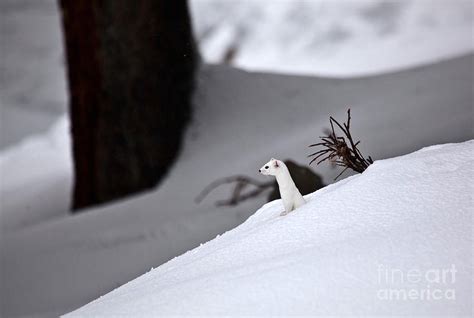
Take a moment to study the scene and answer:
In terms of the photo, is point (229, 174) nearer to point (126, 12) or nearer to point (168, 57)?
point (168, 57)

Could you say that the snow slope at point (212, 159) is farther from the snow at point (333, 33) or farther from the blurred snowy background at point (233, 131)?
the snow at point (333, 33)

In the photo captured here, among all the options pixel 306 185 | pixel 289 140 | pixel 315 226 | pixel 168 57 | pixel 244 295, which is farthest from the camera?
pixel 168 57

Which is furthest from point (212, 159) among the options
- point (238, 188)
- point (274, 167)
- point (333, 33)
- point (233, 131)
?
point (333, 33)

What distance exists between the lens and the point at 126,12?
2865 millimetres

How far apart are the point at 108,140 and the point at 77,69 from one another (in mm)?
399

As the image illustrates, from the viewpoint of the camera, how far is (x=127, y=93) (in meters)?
2.88

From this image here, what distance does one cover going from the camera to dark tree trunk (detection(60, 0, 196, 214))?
9.25 feet

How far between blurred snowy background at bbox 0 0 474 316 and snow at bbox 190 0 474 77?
0.02 m

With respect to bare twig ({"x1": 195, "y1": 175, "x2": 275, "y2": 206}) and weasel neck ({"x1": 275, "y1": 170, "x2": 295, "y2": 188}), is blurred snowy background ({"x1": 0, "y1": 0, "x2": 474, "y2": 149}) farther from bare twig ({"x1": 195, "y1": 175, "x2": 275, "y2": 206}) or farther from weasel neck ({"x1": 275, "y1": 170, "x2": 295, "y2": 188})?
weasel neck ({"x1": 275, "y1": 170, "x2": 295, "y2": 188})

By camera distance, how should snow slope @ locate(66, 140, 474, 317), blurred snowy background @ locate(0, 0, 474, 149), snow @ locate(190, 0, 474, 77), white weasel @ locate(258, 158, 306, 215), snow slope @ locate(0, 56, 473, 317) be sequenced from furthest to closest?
blurred snowy background @ locate(0, 0, 474, 149) → snow @ locate(190, 0, 474, 77) → snow slope @ locate(0, 56, 473, 317) → white weasel @ locate(258, 158, 306, 215) → snow slope @ locate(66, 140, 474, 317)

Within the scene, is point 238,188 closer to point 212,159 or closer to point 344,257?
point 212,159

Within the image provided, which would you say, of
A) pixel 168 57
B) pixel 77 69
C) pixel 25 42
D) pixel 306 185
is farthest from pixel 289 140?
pixel 25 42

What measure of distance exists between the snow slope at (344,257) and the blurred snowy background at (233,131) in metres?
0.40

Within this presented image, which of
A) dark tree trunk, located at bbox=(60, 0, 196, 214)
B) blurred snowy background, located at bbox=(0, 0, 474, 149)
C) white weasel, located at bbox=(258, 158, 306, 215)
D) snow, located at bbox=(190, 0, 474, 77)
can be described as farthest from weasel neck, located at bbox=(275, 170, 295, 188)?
blurred snowy background, located at bbox=(0, 0, 474, 149)
